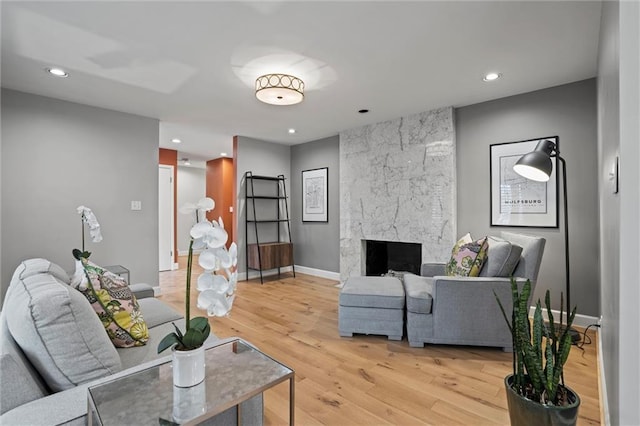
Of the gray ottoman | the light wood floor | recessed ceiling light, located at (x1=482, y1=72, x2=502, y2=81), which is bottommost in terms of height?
the light wood floor

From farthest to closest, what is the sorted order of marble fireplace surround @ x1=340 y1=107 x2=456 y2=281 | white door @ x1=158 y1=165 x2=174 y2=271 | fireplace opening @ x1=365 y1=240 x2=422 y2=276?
white door @ x1=158 y1=165 x2=174 y2=271 → fireplace opening @ x1=365 y1=240 x2=422 y2=276 → marble fireplace surround @ x1=340 y1=107 x2=456 y2=281

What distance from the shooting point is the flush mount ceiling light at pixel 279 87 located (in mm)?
2748

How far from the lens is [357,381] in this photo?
2.05m

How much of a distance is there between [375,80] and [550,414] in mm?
2726

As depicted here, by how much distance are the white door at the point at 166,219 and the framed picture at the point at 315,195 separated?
9.12ft

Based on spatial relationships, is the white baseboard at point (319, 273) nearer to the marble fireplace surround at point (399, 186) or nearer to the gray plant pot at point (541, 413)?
the marble fireplace surround at point (399, 186)

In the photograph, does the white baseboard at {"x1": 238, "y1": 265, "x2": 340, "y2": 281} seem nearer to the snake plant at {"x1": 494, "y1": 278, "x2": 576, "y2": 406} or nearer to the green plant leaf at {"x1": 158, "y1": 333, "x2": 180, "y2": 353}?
the snake plant at {"x1": 494, "y1": 278, "x2": 576, "y2": 406}

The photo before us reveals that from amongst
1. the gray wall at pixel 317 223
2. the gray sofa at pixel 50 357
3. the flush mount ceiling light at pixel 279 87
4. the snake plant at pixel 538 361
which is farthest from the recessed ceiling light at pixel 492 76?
the gray sofa at pixel 50 357

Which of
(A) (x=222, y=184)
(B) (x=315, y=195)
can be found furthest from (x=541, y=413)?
(A) (x=222, y=184)

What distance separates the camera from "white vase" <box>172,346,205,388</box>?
1.04 meters

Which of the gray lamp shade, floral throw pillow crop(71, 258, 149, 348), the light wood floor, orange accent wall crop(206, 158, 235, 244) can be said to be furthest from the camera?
orange accent wall crop(206, 158, 235, 244)

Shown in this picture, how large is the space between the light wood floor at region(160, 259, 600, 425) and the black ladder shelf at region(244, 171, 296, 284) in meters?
1.81

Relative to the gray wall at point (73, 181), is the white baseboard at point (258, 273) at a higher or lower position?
lower

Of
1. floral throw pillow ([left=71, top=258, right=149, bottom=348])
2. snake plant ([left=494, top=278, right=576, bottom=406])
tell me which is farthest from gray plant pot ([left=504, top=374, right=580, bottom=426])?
floral throw pillow ([left=71, top=258, right=149, bottom=348])
